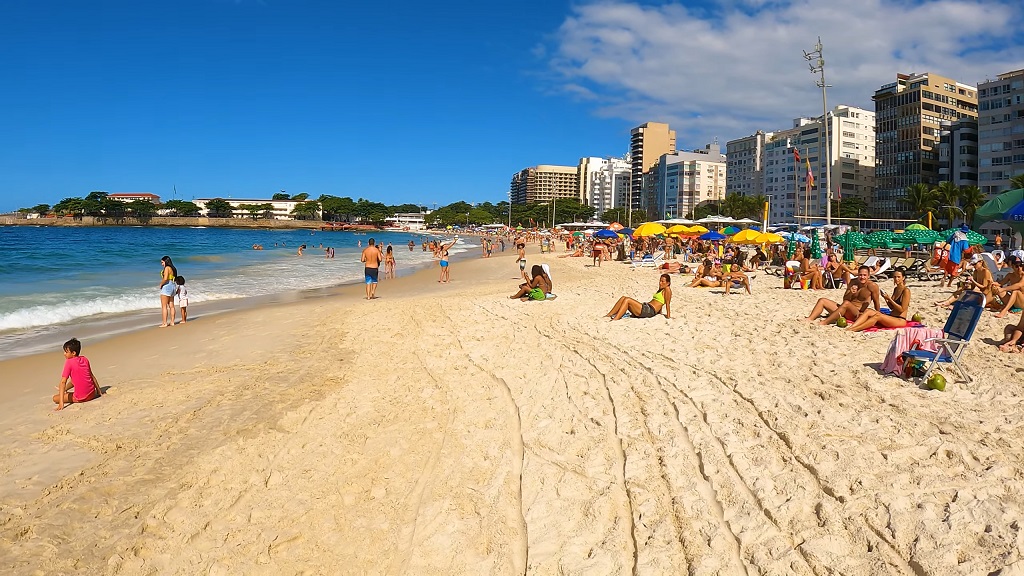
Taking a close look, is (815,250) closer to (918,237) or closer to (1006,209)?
(918,237)

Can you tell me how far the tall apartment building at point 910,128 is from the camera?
71000 mm

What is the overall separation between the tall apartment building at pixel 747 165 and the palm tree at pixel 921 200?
3867 cm

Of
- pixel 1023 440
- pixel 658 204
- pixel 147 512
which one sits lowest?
pixel 147 512

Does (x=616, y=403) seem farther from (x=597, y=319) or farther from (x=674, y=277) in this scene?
(x=674, y=277)

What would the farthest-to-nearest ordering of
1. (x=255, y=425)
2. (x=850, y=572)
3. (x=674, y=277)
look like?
1. (x=674, y=277)
2. (x=255, y=425)
3. (x=850, y=572)

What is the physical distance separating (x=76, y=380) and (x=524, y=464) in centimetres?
445

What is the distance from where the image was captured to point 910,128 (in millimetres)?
72188

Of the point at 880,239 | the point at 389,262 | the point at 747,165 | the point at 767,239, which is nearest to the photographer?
the point at 880,239

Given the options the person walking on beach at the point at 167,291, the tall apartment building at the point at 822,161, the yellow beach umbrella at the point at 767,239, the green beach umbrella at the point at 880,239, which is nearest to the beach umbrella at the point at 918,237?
the green beach umbrella at the point at 880,239

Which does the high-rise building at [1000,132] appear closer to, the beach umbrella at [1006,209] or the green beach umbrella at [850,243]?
the green beach umbrella at [850,243]

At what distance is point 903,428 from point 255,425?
4.89 metres

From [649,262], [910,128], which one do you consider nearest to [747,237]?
[649,262]

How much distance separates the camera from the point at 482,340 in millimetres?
8125

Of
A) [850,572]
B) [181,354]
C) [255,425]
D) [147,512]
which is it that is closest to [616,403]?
[850,572]
